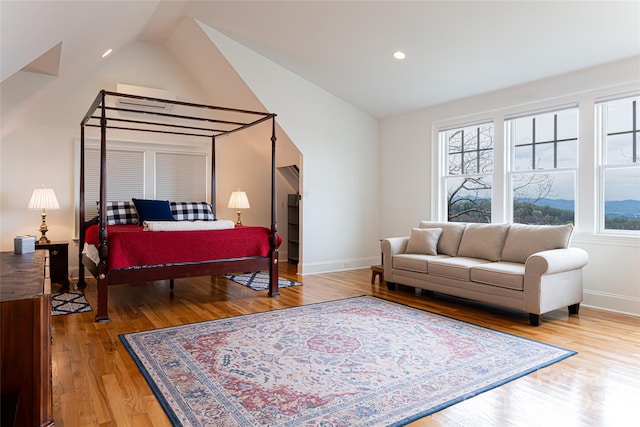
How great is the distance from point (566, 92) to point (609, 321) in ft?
7.73

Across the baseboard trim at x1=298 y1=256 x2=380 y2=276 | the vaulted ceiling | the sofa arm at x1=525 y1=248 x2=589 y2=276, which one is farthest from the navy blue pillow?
the sofa arm at x1=525 y1=248 x2=589 y2=276

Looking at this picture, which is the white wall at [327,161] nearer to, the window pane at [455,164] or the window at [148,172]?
the window pane at [455,164]

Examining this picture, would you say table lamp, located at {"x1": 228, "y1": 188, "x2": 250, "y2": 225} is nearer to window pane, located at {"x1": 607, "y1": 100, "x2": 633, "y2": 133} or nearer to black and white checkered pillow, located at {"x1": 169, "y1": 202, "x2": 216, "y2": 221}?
black and white checkered pillow, located at {"x1": 169, "y1": 202, "x2": 216, "y2": 221}

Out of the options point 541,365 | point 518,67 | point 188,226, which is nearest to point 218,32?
point 188,226

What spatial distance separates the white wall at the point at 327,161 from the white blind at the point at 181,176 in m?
1.69

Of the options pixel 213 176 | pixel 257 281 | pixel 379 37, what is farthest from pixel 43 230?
pixel 379 37

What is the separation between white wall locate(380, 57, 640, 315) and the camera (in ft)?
13.1

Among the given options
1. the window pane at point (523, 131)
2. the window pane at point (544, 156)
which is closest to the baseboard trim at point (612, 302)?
the window pane at point (544, 156)

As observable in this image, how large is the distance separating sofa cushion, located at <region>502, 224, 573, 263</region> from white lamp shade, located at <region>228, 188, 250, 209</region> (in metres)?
3.66

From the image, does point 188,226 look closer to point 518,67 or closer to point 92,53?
point 92,53

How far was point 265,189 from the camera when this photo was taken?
717 cm

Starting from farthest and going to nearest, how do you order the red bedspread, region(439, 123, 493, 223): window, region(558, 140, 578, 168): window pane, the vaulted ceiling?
region(439, 123, 493, 223): window
region(558, 140, 578, 168): window pane
the red bedspread
the vaulted ceiling

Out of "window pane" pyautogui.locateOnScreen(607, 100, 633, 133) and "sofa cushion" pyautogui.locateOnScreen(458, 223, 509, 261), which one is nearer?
"window pane" pyautogui.locateOnScreen(607, 100, 633, 133)

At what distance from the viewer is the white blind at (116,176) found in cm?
568
